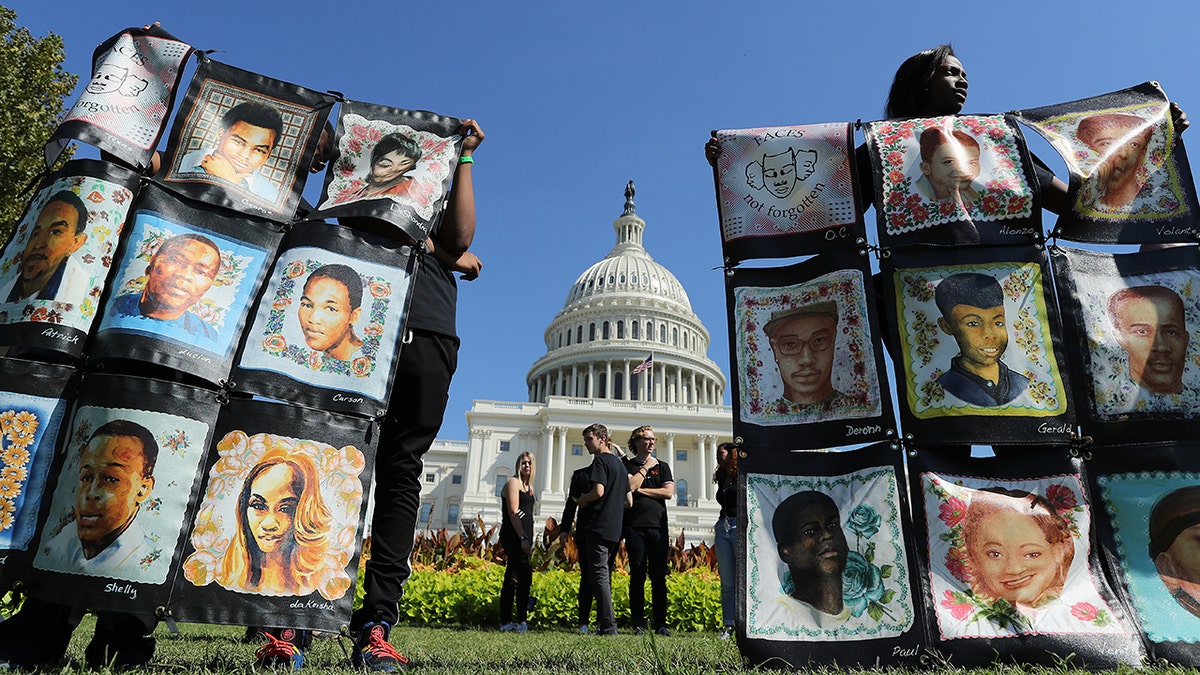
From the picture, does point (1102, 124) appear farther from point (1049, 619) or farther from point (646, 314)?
point (646, 314)

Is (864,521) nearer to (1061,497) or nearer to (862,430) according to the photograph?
(862,430)

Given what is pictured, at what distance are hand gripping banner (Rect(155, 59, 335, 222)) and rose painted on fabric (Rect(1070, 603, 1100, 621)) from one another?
12.0 ft

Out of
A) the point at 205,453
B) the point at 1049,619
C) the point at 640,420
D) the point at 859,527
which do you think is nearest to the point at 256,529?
the point at 205,453

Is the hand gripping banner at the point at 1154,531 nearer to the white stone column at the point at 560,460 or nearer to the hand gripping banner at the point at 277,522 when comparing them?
the hand gripping banner at the point at 277,522

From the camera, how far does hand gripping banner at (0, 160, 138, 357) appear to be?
2793mm

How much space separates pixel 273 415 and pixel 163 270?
2.52ft

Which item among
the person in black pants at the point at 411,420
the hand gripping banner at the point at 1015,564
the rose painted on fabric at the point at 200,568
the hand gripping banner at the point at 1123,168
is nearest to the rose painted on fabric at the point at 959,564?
the hand gripping banner at the point at 1015,564

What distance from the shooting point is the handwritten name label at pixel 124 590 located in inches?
101

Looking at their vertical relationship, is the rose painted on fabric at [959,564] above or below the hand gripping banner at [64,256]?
below

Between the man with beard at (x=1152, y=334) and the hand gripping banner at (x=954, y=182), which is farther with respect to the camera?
the hand gripping banner at (x=954, y=182)

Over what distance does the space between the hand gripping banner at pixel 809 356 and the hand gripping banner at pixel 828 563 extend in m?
0.13

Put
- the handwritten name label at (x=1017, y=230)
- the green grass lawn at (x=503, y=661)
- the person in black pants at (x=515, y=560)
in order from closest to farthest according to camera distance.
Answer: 1. the green grass lawn at (x=503, y=661)
2. the handwritten name label at (x=1017, y=230)
3. the person in black pants at (x=515, y=560)

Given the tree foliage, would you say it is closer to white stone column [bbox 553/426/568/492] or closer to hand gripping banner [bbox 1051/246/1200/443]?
hand gripping banner [bbox 1051/246/1200/443]

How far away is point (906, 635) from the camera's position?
2801mm
